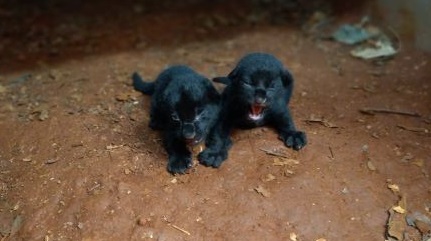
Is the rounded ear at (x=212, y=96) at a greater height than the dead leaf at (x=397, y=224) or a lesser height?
greater

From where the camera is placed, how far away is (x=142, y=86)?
474cm

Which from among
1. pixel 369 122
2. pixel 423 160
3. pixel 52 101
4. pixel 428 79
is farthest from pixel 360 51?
pixel 52 101

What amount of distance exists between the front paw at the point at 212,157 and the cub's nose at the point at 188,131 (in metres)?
0.34

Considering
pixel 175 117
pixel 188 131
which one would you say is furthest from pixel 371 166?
pixel 175 117

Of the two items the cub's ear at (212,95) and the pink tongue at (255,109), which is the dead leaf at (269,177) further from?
the cub's ear at (212,95)

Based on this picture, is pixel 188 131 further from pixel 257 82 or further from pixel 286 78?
pixel 286 78

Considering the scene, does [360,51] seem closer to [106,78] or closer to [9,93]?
[106,78]

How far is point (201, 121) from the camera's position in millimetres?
3590

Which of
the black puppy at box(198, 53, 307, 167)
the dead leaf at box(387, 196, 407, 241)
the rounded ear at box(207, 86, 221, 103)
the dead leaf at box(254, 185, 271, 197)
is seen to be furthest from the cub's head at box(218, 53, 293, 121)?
the dead leaf at box(387, 196, 407, 241)

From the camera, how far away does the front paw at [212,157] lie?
3.73 meters

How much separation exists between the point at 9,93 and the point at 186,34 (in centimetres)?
229

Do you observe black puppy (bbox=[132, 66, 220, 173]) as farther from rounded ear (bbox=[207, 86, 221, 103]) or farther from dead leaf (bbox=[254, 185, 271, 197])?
dead leaf (bbox=[254, 185, 271, 197])

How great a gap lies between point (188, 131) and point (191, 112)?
0.14m

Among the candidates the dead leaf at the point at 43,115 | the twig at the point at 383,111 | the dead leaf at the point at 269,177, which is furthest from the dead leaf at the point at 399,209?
the dead leaf at the point at 43,115
